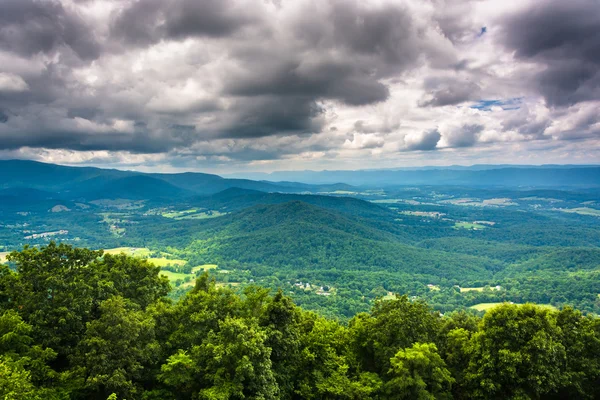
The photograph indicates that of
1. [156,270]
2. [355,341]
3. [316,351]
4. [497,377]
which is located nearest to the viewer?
[497,377]

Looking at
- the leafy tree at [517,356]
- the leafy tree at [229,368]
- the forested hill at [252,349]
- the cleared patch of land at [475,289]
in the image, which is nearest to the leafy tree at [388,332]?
the forested hill at [252,349]

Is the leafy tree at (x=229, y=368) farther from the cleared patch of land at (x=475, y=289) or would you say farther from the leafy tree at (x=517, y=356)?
the cleared patch of land at (x=475, y=289)

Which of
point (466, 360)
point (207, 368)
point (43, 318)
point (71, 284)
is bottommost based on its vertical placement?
point (466, 360)

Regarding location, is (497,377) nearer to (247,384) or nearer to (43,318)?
(247,384)

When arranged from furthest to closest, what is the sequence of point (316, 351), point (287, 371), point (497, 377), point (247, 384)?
point (316, 351), point (287, 371), point (497, 377), point (247, 384)

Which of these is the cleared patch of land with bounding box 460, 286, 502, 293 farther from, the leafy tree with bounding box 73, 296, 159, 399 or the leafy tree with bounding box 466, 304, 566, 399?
the leafy tree with bounding box 73, 296, 159, 399

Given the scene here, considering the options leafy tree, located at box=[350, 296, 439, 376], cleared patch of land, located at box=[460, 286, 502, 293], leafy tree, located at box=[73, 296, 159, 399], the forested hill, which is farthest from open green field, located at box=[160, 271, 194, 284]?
leafy tree, located at box=[350, 296, 439, 376]

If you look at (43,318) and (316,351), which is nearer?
(43,318)

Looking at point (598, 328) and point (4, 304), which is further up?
point (4, 304)

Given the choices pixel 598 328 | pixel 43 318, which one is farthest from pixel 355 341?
pixel 43 318
